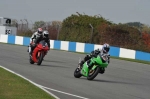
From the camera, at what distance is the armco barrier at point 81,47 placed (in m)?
30.8

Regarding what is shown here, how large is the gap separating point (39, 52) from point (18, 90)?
30.6ft

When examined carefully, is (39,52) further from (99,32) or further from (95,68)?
(99,32)

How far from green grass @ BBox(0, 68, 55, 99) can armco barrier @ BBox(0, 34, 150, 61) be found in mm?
17183

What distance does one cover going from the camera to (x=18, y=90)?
39.0ft

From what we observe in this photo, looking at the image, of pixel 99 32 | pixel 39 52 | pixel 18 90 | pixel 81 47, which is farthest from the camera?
pixel 99 32

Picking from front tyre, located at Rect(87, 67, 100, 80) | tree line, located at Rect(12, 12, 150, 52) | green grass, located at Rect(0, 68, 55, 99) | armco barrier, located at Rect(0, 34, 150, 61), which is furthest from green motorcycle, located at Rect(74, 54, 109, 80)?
tree line, located at Rect(12, 12, 150, 52)

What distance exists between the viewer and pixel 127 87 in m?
15.4

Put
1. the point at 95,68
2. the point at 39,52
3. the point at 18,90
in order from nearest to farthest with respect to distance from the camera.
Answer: the point at 18,90
the point at 95,68
the point at 39,52

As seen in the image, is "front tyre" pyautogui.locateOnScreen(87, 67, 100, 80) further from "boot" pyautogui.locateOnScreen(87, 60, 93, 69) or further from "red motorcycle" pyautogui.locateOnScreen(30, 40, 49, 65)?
"red motorcycle" pyautogui.locateOnScreen(30, 40, 49, 65)

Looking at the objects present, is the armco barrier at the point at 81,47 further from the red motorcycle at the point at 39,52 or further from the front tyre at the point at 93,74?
the front tyre at the point at 93,74

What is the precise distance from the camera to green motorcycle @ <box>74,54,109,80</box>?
1594cm

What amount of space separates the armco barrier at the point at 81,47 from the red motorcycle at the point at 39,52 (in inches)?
422

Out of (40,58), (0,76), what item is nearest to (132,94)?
(0,76)

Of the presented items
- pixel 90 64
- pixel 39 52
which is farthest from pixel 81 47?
pixel 90 64
